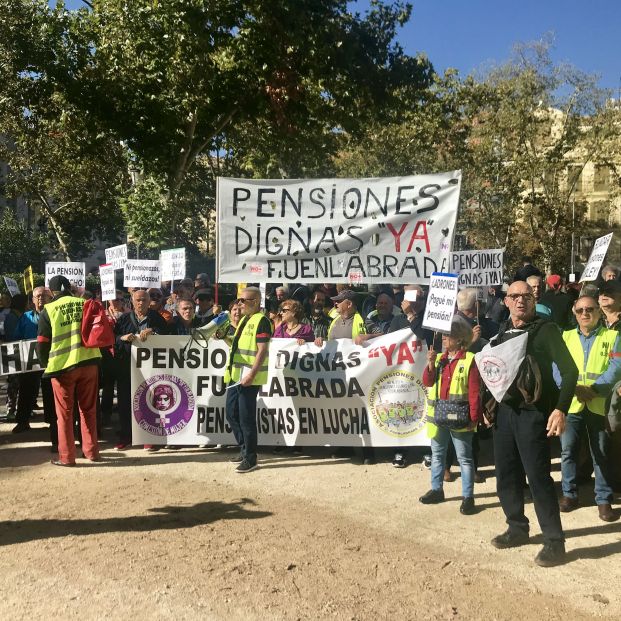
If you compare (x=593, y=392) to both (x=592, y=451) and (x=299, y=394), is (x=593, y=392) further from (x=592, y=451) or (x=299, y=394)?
(x=299, y=394)

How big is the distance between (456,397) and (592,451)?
1.19 metres

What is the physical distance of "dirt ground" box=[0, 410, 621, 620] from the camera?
414 cm

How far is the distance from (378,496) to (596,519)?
180cm

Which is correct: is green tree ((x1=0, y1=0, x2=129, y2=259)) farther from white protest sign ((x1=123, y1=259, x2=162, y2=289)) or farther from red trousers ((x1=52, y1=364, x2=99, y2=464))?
red trousers ((x1=52, y1=364, x2=99, y2=464))

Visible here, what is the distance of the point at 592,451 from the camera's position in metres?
5.83

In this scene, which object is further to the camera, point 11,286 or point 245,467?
point 11,286

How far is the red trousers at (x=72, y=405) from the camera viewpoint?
731cm

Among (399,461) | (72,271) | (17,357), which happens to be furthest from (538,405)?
(72,271)

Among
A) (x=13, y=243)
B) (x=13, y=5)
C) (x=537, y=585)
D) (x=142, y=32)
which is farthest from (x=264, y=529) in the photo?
(x=13, y=243)

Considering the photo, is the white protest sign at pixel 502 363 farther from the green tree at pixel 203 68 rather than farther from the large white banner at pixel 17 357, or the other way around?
the green tree at pixel 203 68

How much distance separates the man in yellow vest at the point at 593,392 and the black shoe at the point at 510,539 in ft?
3.28

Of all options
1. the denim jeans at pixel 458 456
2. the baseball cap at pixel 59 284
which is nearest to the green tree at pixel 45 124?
the baseball cap at pixel 59 284

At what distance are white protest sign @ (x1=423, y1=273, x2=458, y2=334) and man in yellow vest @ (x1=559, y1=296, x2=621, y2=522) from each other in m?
1.01

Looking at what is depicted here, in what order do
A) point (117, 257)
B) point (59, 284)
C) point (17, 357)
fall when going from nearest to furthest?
point (59, 284)
point (17, 357)
point (117, 257)
